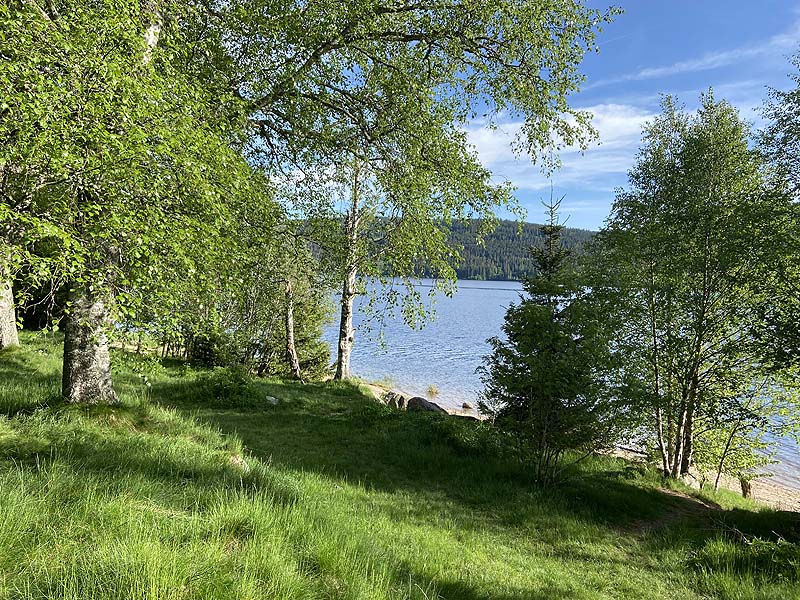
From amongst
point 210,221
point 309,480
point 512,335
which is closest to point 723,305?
point 512,335

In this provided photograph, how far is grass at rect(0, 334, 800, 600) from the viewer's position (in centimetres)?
299

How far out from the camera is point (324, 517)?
16.2ft

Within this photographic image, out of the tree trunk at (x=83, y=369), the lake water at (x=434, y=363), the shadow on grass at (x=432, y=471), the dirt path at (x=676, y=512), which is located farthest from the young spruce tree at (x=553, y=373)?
the tree trunk at (x=83, y=369)

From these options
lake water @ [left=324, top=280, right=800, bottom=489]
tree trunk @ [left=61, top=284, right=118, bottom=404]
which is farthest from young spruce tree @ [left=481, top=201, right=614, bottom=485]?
tree trunk @ [left=61, top=284, right=118, bottom=404]

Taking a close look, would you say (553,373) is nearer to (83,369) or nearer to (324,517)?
(324,517)

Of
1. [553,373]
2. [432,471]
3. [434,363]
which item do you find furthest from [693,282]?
[434,363]

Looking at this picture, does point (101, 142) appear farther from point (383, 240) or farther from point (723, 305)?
point (723, 305)

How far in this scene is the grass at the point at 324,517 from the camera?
2994 millimetres

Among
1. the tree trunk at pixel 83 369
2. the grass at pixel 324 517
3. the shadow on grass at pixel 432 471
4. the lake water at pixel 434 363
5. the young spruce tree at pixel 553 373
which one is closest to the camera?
the grass at pixel 324 517

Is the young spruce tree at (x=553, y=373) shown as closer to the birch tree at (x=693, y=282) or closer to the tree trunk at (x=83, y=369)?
the birch tree at (x=693, y=282)

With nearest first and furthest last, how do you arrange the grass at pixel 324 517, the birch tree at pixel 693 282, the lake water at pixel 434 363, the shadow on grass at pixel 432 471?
the grass at pixel 324 517 < the shadow on grass at pixel 432 471 < the birch tree at pixel 693 282 < the lake water at pixel 434 363

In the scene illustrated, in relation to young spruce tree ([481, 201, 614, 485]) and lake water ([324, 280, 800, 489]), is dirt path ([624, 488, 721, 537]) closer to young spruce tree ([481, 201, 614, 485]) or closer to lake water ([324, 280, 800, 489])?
young spruce tree ([481, 201, 614, 485])

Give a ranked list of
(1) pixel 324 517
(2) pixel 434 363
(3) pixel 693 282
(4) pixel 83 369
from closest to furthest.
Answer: (1) pixel 324 517, (4) pixel 83 369, (3) pixel 693 282, (2) pixel 434 363

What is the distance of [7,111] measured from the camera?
4164 millimetres
